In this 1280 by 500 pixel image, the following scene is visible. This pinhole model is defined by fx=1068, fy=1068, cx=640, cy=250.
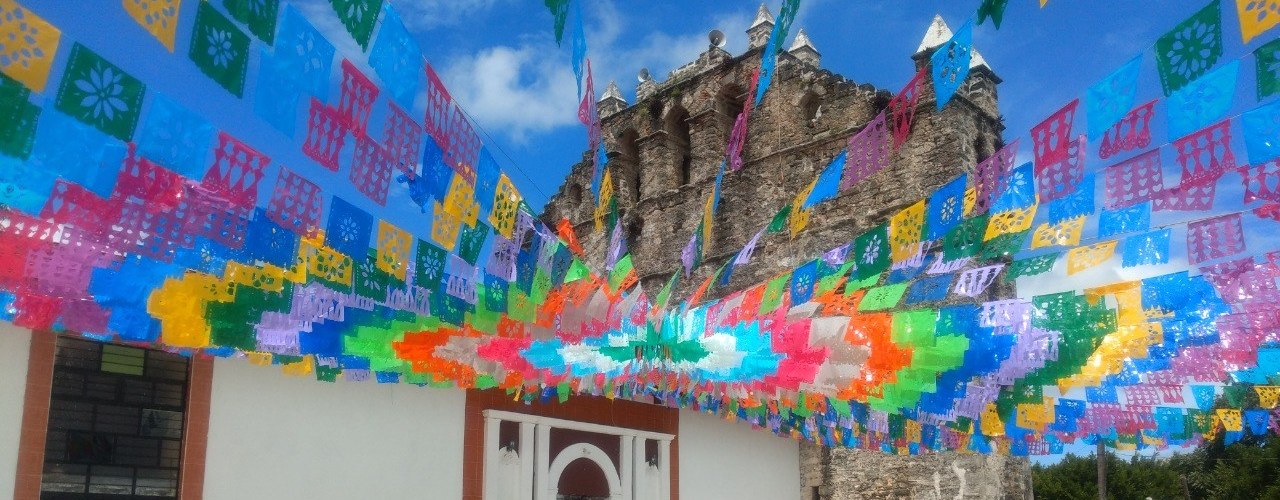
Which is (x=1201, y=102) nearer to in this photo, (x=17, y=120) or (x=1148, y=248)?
(x=1148, y=248)

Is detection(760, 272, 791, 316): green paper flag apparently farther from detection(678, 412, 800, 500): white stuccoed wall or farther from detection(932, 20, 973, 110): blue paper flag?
detection(678, 412, 800, 500): white stuccoed wall

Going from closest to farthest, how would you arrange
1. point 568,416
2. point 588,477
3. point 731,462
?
point 568,416
point 588,477
point 731,462

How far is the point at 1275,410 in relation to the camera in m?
13.3

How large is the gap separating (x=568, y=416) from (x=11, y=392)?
5.86 m

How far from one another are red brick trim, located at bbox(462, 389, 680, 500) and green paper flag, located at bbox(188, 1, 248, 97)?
681 centimetres

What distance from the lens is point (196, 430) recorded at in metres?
8.80

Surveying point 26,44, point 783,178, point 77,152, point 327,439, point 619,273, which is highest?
point 783,178

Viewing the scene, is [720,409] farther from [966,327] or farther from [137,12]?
[137,12]

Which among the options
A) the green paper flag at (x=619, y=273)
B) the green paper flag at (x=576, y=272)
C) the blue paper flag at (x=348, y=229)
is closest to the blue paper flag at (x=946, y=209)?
the green paper flag at (x=619, y=273)

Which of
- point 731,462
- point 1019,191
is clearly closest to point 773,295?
point 1019,191

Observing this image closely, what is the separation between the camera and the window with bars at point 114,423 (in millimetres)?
8055

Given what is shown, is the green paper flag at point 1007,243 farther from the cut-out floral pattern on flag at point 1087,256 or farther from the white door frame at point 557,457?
the white door frame at point 557,457

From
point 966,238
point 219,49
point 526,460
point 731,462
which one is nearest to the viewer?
point 219,49

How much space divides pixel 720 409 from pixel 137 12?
33.4 ft
